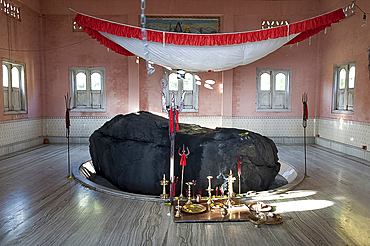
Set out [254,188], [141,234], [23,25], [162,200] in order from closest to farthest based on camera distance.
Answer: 1. [141,234]
2. [162,200]
3. [254,188]
4. [23,25]

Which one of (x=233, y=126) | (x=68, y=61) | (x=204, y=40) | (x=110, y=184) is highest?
(x=68, y=61)

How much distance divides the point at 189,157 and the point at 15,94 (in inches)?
239

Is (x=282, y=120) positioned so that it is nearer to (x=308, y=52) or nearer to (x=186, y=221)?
(x=308, y=52)

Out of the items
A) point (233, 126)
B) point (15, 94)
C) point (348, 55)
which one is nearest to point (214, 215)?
point (233, 126)

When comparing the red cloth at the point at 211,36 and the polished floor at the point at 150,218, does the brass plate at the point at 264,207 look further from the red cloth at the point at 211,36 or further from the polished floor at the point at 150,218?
the red cloth at the point at 211,36

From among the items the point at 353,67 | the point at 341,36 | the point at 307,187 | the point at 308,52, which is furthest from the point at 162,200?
the point at 308,52

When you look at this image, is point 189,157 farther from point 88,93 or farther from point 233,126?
point 88,93

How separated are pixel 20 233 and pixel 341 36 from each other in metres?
8.51

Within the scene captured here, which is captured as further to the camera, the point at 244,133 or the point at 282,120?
the point at 282,120

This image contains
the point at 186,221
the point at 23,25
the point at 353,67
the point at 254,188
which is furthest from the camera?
the point at 23,25

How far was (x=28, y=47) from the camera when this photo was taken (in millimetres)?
8461

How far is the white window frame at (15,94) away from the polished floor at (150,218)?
3201mm

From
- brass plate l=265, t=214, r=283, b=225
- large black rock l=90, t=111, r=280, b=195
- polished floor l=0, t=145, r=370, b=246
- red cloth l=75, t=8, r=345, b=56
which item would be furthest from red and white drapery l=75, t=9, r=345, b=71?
brass plate l=265, t=214, r=283, b=225

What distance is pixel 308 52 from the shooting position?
934 cm
